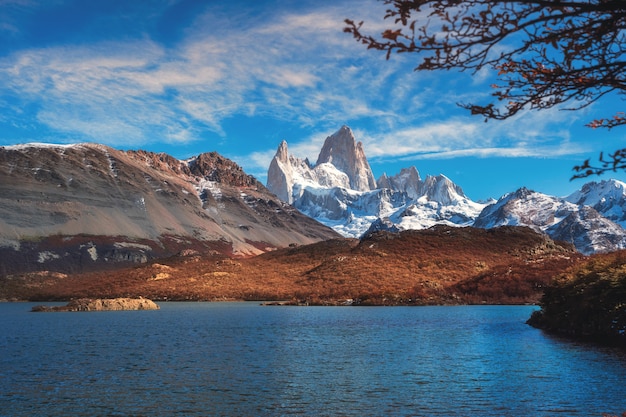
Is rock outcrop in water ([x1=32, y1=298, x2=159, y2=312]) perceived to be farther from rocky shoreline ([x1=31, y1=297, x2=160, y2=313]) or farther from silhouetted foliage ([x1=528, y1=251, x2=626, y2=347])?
silhouetted foliage ([x1=528, y1=251, x2=626, y2=347])

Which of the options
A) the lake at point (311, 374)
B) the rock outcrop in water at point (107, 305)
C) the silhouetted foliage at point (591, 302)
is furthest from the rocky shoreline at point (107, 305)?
the silhouetted foliage at point (591, 302)

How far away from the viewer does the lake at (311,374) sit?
2438 cm

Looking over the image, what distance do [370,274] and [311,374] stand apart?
97.0 metres

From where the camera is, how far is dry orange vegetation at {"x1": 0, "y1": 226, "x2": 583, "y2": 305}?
115m

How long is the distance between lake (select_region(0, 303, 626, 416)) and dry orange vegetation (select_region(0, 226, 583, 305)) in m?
62.6

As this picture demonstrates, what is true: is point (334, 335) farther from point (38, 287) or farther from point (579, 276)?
point (38, 287)

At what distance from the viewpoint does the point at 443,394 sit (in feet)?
87.2

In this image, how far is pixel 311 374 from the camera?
32250 mm

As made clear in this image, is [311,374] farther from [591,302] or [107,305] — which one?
[107,305]

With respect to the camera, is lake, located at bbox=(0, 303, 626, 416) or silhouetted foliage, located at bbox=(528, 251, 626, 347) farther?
silhouetted foliage, located at bbox=(528, 251, 626, 347)

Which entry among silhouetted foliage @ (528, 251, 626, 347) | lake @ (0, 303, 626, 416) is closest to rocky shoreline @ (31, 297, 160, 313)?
lake @ (0, 303, 626, 416)

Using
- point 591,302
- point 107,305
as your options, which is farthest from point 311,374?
point 107,305

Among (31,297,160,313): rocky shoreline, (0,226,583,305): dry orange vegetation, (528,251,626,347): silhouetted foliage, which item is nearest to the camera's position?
(528,251,626,347): silhouetted foliage

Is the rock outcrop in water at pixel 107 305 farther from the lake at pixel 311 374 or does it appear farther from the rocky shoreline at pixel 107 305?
the lake at pixel 311 374
